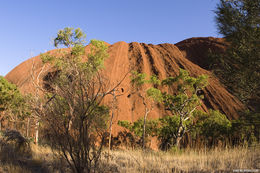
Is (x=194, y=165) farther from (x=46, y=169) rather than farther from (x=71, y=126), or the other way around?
(x=46, y=169)

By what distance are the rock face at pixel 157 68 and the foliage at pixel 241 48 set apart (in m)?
17.8

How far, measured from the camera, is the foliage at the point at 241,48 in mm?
6785

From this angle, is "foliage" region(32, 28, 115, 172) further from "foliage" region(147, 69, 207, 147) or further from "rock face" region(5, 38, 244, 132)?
"rock face" region(5, 38, 244, 132)

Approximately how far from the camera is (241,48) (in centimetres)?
718

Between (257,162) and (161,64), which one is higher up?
(161,64)

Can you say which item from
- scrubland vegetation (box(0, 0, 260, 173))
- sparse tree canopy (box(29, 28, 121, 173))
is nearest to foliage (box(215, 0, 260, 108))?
scrubland vegetation (box(0, 0, 260, 173))

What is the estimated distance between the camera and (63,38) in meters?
22.0

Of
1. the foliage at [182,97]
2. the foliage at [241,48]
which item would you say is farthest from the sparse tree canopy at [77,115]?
the foliage at [182,97]

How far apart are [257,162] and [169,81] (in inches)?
592

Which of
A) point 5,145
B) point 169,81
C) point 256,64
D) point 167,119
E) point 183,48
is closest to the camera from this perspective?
point 256,64

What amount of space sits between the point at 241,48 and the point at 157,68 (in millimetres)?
37374

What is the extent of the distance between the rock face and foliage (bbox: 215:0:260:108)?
17772mm

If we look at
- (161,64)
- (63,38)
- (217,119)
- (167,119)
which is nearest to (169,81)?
(167,119)

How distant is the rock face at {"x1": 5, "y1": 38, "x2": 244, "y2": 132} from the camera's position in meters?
34.3
